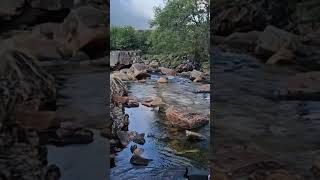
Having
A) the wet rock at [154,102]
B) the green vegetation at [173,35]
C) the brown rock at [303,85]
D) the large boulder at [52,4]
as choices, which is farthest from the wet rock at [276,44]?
the wet rock at [154,102]

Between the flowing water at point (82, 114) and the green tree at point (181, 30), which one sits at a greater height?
the green tree at point (181, 30)

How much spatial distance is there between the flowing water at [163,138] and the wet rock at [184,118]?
0.05 metres

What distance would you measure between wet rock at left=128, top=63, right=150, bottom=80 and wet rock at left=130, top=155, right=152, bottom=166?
69 cm

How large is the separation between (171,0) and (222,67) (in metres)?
1.17

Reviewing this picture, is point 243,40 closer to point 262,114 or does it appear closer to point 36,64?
point 262,114

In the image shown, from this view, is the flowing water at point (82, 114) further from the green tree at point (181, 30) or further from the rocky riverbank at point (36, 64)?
the green tree at point (181, 30)

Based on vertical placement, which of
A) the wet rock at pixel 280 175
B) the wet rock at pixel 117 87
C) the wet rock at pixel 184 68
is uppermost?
the wet rock at pixel 184 68

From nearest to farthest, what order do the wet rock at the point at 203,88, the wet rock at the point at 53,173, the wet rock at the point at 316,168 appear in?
the wet rock at the point at 316,168
the wet rock at the point at 53,173
the wet rock at the point at 203,88

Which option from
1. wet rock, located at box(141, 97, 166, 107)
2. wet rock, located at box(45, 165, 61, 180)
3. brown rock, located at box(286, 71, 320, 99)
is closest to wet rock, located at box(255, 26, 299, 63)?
brown rock, located at box(286, 71, 320, 99)

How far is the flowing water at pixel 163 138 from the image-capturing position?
9.48ft

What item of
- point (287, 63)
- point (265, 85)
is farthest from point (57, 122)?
point (287, 63)

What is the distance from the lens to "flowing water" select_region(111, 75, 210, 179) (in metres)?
2.89

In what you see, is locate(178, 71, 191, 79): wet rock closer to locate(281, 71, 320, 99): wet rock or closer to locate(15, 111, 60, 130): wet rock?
locate(281, 71, 320, 99): wet rock

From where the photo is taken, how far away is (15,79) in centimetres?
216
